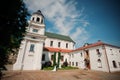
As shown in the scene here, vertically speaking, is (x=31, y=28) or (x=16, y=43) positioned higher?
(x=31, y=28)

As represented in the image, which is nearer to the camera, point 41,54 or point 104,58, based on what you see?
point 104,58

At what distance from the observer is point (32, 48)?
23000 millimetres

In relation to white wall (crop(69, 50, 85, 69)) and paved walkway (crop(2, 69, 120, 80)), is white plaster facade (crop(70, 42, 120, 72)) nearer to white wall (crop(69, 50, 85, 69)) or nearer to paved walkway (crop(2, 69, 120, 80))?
white wall (crop(69, 50, 85, 69))

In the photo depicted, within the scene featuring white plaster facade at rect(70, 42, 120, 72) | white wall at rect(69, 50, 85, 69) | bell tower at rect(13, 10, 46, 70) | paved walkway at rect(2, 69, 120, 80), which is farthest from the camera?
white wall at rect(69, 50, 85, 69)

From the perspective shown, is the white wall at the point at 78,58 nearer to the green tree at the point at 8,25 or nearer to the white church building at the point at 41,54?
the white church building at the point at 41,54

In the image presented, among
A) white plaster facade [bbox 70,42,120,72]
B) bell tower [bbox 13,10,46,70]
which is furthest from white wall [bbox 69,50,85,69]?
bell tower [bbox 13,10,46,70]

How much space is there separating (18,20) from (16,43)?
62.7 inches

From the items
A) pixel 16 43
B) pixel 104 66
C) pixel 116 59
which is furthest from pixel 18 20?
pixel 116 59

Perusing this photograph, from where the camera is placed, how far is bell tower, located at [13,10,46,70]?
20550 mm

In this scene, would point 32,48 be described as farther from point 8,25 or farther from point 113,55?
point 113,55

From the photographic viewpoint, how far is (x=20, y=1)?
5266 millimetres

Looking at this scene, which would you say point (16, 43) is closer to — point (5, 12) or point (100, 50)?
point (5, 12)

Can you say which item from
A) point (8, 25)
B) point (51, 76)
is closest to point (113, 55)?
point (51, 76)

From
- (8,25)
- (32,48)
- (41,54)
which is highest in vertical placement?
(32,48)
